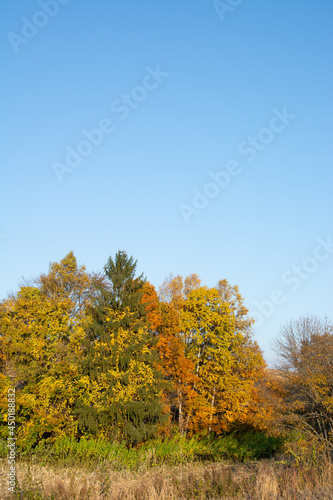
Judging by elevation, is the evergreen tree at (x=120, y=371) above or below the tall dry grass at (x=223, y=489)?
above

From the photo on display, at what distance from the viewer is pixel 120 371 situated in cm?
2088

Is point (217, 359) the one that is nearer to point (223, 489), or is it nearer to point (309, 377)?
point (309, 377)

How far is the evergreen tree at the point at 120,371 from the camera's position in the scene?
1989cm

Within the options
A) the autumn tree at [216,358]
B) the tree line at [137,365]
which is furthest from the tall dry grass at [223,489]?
the autumn tree at [216,358]

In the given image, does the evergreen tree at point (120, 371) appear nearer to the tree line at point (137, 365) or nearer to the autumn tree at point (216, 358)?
the tree line at point (137, 365)

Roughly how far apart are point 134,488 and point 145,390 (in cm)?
1282

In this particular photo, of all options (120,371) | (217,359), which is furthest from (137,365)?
(217,359)

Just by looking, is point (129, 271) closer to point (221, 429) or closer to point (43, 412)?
point (43, 412)

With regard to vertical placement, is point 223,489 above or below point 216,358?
below

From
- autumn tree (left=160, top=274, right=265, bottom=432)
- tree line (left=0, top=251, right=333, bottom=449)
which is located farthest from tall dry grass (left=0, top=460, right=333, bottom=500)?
autumn tree (left=160, top=274, right=265, bottom=432)

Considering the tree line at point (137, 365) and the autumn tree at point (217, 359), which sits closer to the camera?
the tree line at point (137, 365)

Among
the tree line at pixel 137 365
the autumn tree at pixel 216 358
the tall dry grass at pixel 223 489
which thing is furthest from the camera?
the autumn tree at pixel 216 358

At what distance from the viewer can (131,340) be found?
21328 mm

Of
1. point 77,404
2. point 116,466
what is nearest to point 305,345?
point 77,404
